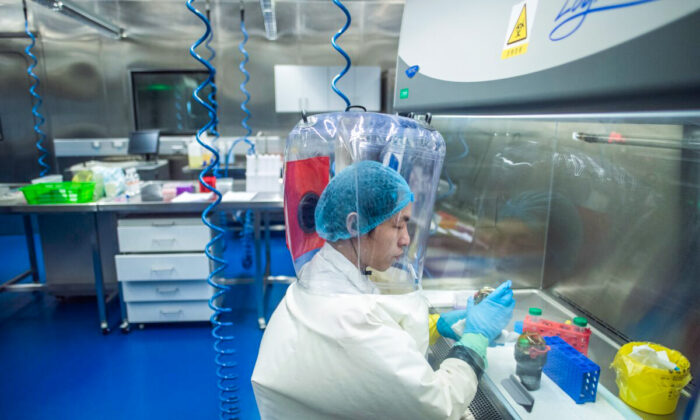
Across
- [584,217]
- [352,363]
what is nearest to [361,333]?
[352,363]

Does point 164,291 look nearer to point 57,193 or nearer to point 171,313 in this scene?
point 171,313

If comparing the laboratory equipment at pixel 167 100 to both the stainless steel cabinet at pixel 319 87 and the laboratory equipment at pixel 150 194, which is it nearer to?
the stainless steel cabinet at pixel 319 87

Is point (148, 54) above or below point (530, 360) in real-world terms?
above

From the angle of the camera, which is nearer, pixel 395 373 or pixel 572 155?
pixel 395 373

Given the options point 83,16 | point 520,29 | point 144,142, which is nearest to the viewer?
point 520,29

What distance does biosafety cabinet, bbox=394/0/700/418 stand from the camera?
18.6 inches

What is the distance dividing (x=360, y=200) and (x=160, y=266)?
6.99 ft

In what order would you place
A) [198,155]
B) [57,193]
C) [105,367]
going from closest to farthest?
[105,367] < [57,193] < [198,155]

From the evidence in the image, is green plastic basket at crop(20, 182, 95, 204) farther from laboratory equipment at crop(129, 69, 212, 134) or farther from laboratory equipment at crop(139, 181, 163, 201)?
laboratory equipment at crop(129, 69, 212, 134)

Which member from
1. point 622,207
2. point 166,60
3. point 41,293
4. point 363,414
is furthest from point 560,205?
point 166,60

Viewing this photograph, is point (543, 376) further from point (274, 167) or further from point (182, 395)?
point (274, 167)

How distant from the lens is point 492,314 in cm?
109

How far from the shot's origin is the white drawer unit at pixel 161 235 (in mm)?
2598
